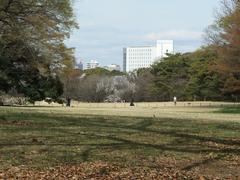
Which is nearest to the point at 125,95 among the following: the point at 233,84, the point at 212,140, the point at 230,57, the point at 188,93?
the point at 188,93

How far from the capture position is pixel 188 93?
97.0m

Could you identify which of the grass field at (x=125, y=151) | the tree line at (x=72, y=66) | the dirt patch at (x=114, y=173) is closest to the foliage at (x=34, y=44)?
the tree line at (x=72, y=66)

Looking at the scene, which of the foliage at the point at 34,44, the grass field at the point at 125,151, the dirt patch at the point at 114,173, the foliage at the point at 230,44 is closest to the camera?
the dirt patch at the point at 114,173

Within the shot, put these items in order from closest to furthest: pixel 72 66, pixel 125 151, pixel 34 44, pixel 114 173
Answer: pixel 114 173 < pixel 125 151 < pixel 34 44 < pixel 72 66

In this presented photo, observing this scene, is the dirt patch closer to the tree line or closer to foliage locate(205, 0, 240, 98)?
the tree line

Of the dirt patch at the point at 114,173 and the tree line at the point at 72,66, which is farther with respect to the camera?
the tree line at the point at 72,66

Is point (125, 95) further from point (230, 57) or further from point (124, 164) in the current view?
point (124, 164)

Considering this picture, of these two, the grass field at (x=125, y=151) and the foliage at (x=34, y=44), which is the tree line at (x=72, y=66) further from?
the grass field at (x=125, y=151)

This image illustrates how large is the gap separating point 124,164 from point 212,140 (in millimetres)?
5183

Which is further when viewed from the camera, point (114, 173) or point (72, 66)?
point (72, 66)

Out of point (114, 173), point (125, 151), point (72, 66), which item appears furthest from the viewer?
point (72, 66)

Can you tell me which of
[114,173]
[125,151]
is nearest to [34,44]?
[125,151]

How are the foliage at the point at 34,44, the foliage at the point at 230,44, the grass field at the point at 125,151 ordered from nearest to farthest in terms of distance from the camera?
the grass field at the point at 125,151 < the foliage at the point at 34,44 < the foliage at the point at 230,44

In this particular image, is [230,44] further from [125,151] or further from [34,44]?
[125,151]
